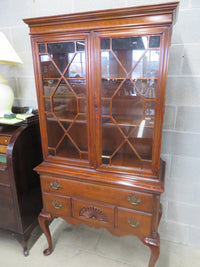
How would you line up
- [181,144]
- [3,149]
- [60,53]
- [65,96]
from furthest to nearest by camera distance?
[181,144], [3,149], [65,96], [60,53]

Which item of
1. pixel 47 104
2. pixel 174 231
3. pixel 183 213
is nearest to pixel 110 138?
pixel 47 104

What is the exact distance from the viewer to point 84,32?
1137 millimetres

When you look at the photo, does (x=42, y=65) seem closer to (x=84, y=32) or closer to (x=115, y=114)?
(x=84, y=32)

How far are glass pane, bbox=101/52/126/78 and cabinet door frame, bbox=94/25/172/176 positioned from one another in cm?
3

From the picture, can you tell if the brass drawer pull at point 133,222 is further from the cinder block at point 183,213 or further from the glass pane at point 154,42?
the glass pane at point 154,42

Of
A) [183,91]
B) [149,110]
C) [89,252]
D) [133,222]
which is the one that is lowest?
[89,252]

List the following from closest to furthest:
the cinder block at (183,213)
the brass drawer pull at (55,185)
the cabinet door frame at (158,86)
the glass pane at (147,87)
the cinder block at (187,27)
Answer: the cabinet door frame at (158,86), the glass pane at (147,87), the cinder block at (187,27), the brass drawer pull at (55,185), the cinder block at (183,213)

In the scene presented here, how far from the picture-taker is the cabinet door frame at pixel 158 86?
103 cm

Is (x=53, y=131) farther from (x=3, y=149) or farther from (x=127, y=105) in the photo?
(x=127, y=105)

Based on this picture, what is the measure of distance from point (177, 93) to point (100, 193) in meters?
0.98

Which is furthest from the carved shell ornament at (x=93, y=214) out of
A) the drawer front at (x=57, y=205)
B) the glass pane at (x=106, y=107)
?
the glass pane at (x=106, y=107)

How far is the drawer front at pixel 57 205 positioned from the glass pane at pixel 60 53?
96 centimetres

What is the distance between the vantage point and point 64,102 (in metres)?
1.38

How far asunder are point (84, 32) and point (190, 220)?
69.7 inches
